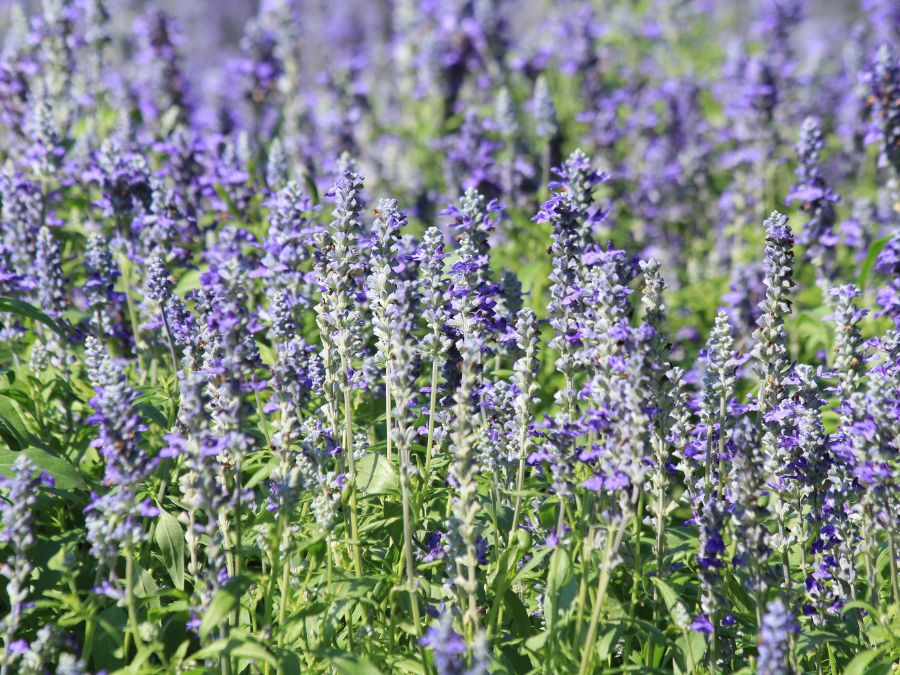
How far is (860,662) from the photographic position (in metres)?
4.06

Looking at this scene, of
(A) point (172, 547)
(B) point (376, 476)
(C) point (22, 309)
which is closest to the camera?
(A) point (172, 547)

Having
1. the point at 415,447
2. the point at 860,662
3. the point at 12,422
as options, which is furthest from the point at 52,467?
the point at 860,662

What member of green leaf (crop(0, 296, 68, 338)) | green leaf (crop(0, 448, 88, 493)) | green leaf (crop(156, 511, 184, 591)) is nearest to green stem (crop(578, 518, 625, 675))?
green leaf (crop(156, 511, 184, 591))

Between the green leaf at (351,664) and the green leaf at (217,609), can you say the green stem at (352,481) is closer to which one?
the green leaf at (351,664)

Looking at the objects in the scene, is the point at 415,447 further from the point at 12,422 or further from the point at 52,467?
the point at 12,422

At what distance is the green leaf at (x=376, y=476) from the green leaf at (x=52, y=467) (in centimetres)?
129

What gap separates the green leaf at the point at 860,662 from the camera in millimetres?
4039

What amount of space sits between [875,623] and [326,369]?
2.85m

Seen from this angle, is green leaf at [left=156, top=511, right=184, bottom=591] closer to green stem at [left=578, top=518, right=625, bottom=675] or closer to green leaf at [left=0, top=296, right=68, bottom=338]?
green leaf at [left=0, top=296, right=68, bottom=338]

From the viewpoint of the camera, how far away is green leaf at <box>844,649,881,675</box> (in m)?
4.04

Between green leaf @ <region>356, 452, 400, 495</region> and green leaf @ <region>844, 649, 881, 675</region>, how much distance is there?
206 cm

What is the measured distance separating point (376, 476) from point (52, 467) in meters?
1.51

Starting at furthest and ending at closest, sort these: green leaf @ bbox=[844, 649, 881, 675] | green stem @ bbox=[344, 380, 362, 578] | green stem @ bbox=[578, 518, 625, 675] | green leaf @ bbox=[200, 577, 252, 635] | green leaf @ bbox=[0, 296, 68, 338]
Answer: green leaf @ bbox=[0, 296, 68, 338] → green stem @ bbox=[344, 380, 362, 578] → green leaf @ bbox=[844, 649, 881, 675] → green stem @ bbox=[578, 518, 625, 675] → green leaf @ bbox=[200, 577, 252, 635]

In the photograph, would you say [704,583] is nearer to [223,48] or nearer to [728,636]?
[728,636]
